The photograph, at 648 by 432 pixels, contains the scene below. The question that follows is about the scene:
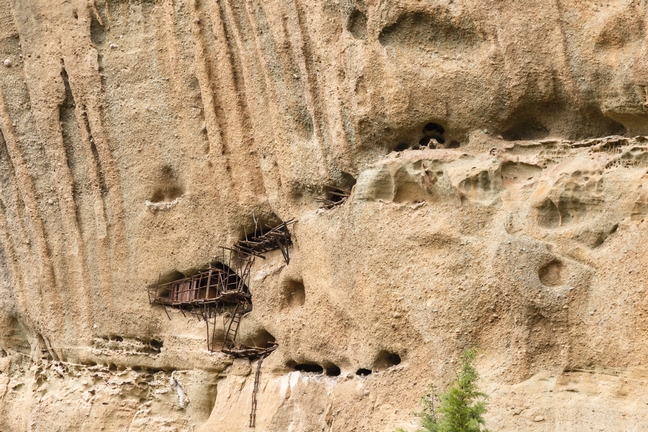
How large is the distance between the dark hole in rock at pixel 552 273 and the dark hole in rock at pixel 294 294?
78.5 inches

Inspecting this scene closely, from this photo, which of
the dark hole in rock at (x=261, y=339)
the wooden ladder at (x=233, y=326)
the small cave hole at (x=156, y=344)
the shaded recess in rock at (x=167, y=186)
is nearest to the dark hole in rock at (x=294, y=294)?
the dark hole in rock at (x=261, y=339)

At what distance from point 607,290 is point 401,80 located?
5.77 ft

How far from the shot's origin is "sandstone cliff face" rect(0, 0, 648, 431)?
20.0 feet

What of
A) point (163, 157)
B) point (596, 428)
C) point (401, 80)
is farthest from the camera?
point (163, 157)

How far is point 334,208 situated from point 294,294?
85 cm

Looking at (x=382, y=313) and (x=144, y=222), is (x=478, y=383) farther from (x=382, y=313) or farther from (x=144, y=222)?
(x=144, y=222)

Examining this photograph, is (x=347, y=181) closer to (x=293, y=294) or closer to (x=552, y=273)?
(x=293, y=294)

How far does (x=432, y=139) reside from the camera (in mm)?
6766

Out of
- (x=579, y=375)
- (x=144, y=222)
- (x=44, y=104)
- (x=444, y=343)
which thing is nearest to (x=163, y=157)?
(x=144, y=222)

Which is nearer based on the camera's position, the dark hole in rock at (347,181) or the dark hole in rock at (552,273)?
the dark hole in rock at (552,273)

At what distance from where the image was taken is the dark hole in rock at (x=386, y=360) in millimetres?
6814

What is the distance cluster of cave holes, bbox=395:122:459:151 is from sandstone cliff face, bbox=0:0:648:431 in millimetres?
14

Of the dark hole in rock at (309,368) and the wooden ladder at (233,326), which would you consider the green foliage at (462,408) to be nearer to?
the dark hole in rock at (309,368)

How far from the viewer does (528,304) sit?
6.14 metres
